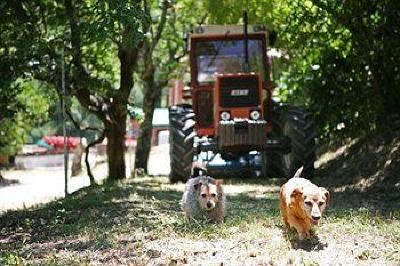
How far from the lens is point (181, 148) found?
13750 mm

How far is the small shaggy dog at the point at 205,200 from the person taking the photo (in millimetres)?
7008

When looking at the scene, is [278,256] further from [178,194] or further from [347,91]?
[347,91]

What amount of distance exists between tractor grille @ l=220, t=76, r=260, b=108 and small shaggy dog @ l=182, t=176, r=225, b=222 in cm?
610

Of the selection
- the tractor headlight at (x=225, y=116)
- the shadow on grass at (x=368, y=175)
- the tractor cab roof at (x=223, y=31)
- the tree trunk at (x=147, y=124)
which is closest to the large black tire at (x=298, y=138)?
the shadow on grass at (x=368, y=175)

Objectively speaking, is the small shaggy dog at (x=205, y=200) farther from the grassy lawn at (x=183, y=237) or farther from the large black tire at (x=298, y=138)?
the large black tire at (x=298, y=138)

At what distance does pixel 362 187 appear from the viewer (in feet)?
37.4

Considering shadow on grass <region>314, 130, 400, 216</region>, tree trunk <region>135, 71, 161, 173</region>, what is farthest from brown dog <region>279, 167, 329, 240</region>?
tree trunk <region>135, 71, 161, 173</region>

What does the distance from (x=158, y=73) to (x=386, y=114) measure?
10.4m

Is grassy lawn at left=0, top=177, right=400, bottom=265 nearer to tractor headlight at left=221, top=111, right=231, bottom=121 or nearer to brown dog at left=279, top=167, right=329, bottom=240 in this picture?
brown dog at left=279, top=167, right=329, bottom=240

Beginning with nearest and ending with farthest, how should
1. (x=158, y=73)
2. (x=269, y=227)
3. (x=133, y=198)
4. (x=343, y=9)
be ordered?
(x=269, y=227)
(x=133, y=198)
(x=343, y=9)
(x=158, y=73)

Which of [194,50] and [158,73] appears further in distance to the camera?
[158,73]

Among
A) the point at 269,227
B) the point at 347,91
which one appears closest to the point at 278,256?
the point at 269,227

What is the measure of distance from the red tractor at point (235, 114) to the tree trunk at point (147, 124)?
134 inches

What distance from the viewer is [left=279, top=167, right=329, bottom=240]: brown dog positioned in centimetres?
552
